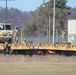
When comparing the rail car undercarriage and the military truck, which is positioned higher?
the military truck

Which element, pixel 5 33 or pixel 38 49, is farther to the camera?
pixel 5 33

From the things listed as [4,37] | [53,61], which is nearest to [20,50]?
[53,61]

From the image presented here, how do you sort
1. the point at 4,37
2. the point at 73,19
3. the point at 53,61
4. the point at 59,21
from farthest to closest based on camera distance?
the point at 59,21 < the point at 73,19 < the point at 4,37 < the point at 53,61

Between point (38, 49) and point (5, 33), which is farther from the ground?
point (5, 33)

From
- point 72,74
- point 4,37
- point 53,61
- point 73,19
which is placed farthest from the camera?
point 73,19

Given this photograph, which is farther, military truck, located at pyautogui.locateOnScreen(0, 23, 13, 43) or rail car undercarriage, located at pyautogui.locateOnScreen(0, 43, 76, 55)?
military truck, located at pyautogui.locateOnScreen(0, 23, 13, 43)

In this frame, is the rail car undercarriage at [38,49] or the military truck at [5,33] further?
the military truck at [5,33]

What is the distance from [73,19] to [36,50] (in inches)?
2927

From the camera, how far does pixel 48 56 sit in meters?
34.3

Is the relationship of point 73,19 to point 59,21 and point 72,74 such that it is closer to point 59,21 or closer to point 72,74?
point 59,21

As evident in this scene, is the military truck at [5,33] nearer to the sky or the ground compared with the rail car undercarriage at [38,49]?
nearer to the sky

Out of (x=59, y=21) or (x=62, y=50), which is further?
(x=59, y=21)

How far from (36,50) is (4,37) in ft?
34.8

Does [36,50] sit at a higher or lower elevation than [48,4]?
lower
